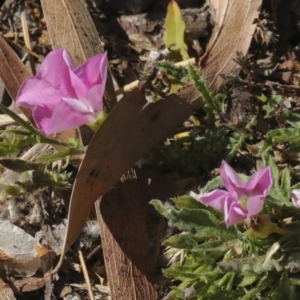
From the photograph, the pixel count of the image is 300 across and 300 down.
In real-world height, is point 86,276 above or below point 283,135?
below

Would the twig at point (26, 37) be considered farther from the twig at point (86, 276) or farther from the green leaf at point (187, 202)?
the green leaf at point (187, 202)

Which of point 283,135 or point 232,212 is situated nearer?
point 232,212

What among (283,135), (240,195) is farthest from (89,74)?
(283,135)

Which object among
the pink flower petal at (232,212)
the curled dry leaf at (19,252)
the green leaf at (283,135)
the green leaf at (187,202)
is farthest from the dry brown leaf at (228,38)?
the curled dry leaf at (19,252)

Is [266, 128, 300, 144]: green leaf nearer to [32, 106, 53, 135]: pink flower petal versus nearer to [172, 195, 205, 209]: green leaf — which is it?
[172, 195, 205, 209]: green leaf

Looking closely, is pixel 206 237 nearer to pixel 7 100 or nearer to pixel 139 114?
pixel 139 114

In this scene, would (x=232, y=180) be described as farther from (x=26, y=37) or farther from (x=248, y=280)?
(x=26, y=37)
